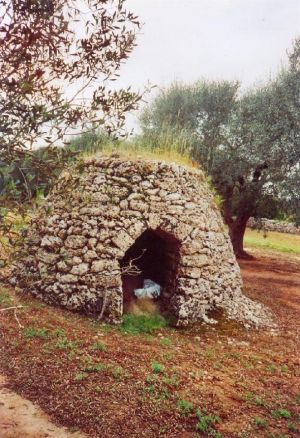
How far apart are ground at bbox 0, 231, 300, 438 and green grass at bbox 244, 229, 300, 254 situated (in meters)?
17.0

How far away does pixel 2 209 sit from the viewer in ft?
9.43

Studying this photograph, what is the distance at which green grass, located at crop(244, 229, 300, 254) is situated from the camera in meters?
26.0

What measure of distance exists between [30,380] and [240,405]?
2.80 m

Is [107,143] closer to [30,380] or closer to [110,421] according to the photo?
[30,380]

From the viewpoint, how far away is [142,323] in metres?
8.26

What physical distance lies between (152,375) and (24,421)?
1.84m

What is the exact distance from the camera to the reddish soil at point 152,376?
5.07 metres

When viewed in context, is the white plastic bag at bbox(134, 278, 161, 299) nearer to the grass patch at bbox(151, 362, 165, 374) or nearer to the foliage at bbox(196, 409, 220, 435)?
the grass patch at bbox(151, 362, 165, 374)

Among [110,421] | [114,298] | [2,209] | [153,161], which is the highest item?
[153,161]

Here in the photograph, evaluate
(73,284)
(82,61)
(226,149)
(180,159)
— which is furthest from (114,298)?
(226,149)

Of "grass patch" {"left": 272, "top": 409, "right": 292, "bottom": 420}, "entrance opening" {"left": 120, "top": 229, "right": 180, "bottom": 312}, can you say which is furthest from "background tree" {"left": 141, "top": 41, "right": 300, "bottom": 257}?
"grass patch" {"left": 272, "top": 409, "right": 292, "bottom": 420}

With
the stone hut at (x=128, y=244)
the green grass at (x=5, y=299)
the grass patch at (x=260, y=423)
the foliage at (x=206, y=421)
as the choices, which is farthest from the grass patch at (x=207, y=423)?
the green grass at (x=5, y=299)

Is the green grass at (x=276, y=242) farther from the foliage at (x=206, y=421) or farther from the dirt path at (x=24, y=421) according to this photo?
the dirt path at (x=24, y=421)

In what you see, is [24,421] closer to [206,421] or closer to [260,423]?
[206,421]
